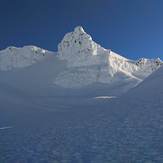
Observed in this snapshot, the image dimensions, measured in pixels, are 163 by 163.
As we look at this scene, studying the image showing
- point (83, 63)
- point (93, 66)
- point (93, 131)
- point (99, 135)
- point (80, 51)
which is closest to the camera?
point (99, 135)

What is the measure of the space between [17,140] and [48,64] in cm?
13375

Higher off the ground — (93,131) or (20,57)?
(20,57)

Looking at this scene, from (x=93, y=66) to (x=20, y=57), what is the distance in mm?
38648

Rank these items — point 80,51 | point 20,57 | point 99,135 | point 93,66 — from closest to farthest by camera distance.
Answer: point 99,135, point 93,66, point 20,57, point 80,51

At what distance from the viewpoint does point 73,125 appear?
4012 cm

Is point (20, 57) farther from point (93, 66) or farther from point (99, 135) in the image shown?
point (99, 135)

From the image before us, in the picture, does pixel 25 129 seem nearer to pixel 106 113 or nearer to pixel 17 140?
pixel 17 140

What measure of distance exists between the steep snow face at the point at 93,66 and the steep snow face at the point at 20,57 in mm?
9692

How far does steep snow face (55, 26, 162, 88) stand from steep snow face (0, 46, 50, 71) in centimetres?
969

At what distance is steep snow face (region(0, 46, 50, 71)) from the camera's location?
6993 inches

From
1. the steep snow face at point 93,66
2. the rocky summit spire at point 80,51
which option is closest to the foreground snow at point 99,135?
the steep snow face at point 93,66

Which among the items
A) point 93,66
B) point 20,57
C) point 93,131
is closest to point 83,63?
point 93,66

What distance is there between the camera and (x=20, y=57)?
184 metres

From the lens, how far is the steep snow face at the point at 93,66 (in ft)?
470
